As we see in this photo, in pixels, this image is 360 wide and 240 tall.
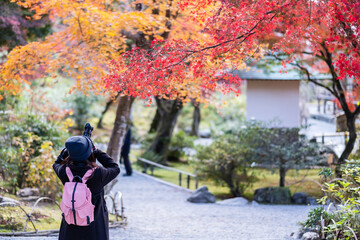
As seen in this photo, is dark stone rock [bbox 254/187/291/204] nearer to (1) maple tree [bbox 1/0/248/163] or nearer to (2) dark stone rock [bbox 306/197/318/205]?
(2) dark stone rock [bbox 306/197/318/205]

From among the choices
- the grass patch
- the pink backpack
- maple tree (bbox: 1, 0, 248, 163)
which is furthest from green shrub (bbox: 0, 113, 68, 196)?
the grass patch

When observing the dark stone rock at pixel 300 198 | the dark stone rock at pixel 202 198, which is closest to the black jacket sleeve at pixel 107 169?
the dark stone rock at pixel 202 198

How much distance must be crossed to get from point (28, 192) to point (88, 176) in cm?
532

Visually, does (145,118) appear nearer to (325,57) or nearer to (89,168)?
(325,57)

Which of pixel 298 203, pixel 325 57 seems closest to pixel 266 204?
pixel 298 203

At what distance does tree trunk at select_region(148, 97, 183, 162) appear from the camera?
17562 millimetres

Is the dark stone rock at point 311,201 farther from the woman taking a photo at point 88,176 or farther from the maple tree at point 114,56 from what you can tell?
the woman taking a photo at point 88,176

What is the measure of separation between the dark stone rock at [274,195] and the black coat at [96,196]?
7950 mm

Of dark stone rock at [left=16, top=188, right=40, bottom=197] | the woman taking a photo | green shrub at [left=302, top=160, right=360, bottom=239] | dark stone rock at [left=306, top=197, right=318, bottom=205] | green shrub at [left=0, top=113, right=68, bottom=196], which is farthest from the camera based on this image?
dark stone rock at [left=306, top=197, right=318, bottom=205]

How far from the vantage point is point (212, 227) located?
849 centimetres

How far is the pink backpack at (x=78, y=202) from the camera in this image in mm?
4188

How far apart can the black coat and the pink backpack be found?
70 mm

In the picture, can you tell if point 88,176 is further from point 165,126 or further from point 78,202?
point 165,126

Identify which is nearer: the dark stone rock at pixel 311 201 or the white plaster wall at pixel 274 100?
the dark stone rock at pixel 311 201
